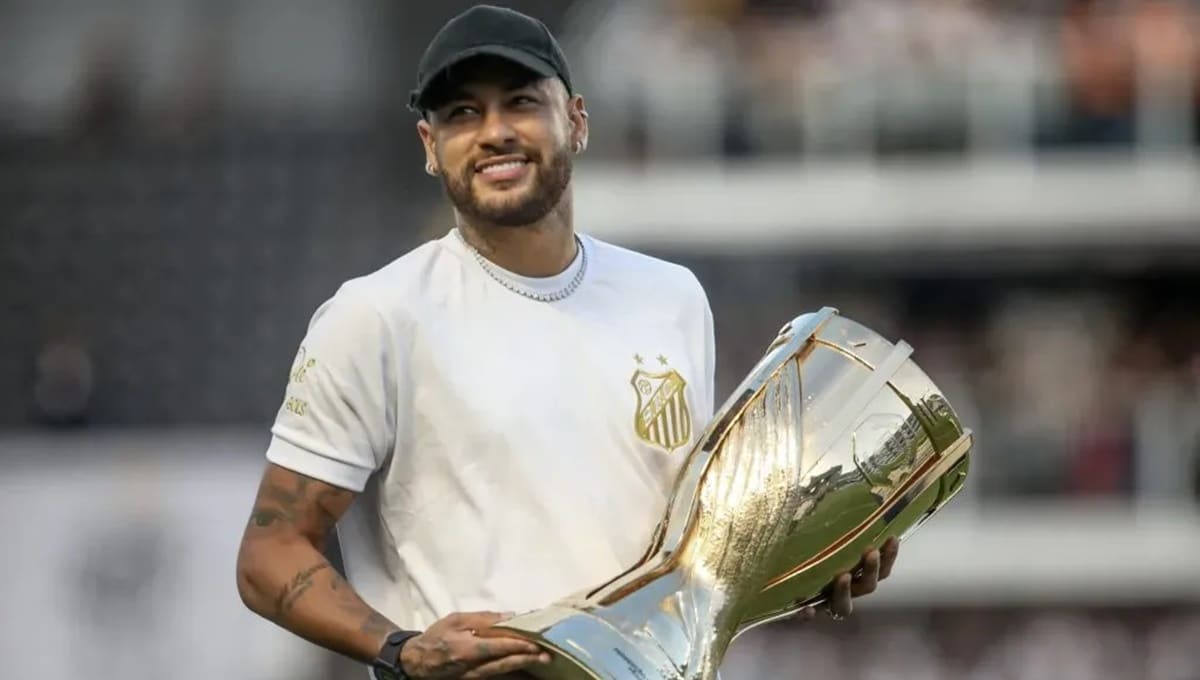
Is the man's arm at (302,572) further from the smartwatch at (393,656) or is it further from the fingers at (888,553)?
the fingers at (888,553)

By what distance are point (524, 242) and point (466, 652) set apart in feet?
2.24

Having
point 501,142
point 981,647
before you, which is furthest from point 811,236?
point 501,142

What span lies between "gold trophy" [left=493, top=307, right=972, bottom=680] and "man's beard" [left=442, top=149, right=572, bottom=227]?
0.38 metres

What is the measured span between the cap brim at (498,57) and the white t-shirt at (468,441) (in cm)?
26

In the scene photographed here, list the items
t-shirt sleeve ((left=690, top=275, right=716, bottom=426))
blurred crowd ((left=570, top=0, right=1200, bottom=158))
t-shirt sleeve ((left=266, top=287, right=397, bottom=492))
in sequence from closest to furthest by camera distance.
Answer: t-shirt sleeve ((left=266, top=287, right=397, bottom=492)), t-shirt sleeve ((left=690, top=275, right=716, bottom=426)), blurred crowd ((left=570, top=0, right=1200, bottom=158))

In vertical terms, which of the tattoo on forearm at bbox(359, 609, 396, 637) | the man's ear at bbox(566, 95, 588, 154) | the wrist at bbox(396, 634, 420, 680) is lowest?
the wrist at bbox(396, 634, 420, 680)

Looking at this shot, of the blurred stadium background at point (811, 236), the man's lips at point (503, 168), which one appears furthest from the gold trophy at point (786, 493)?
the blurred stadium background at point (811, 236)

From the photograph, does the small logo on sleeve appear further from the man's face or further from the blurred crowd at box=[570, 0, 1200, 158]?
the blurred crowd at box=[570, 0, 1200, 158]

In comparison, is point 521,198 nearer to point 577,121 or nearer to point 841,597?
point 577,121

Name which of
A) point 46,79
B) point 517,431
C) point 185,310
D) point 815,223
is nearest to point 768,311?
point 815,223

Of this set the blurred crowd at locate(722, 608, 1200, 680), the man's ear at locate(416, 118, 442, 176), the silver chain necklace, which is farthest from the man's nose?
the blurred crowd at locate(722, 608, 1200, 680)

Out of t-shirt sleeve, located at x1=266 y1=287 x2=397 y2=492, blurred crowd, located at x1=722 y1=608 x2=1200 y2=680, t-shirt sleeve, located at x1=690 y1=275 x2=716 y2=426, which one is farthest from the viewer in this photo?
blurred crowd, located at x1=722 y1=608 x2=1200 y2=680

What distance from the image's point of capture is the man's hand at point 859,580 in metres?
4.12

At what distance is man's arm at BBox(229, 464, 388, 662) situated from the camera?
389 cm
